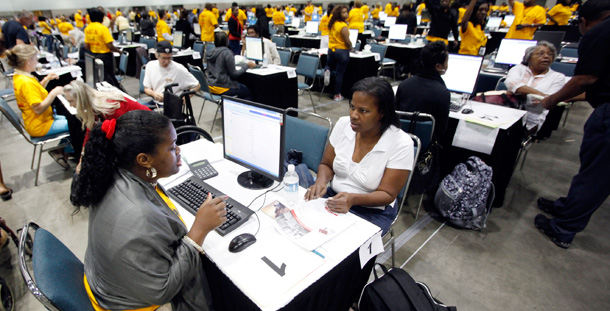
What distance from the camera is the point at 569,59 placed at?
15.7 feet

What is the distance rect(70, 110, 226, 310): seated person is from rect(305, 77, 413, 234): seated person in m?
0.67

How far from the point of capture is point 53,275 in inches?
35.0

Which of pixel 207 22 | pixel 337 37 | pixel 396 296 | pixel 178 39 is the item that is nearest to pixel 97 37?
pixel 178 39

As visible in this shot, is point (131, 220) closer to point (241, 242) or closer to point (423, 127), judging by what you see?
point (241, 242)

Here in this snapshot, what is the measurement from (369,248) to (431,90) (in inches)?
58.9

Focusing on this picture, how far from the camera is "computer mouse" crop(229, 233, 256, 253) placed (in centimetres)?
Answer: 109

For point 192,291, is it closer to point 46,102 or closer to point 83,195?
point 83,195

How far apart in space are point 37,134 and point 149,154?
2798 millimetres

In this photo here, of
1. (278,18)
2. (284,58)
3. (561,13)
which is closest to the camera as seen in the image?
(284,58)

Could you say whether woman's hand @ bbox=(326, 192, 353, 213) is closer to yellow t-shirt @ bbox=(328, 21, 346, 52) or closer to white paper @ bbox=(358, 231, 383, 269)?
white paper @ bbox=(358, 231, 383, 269)

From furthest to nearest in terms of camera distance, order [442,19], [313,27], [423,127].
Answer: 1. [313,27]
2. [442,19]
3. [423,127]

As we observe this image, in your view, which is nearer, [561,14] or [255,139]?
[255,139]

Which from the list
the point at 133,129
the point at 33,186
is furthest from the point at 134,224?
the point at 33,186

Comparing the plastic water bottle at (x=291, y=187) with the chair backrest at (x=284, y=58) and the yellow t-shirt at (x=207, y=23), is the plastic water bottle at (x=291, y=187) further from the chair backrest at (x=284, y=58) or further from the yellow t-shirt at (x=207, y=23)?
the yellow t-shirt at (x=207, y=23)
